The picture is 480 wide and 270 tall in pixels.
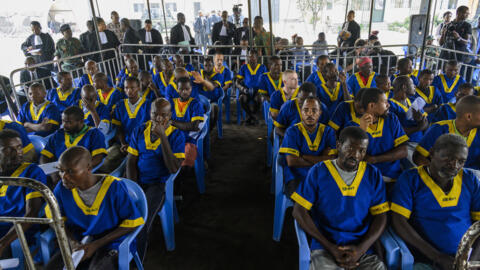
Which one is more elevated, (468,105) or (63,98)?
(468,105)

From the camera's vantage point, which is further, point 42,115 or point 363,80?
point 363,80

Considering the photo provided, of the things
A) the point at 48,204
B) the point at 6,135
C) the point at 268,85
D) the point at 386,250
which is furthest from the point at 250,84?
the point at 48,204

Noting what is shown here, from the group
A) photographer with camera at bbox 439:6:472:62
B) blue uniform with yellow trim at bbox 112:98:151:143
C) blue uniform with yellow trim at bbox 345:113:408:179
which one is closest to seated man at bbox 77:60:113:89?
blue uniform with yellow trim at bbox 112:98:151:143

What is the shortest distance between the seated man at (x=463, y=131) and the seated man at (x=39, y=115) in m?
3.69

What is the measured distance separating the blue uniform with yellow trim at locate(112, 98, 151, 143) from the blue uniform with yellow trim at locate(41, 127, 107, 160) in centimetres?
80

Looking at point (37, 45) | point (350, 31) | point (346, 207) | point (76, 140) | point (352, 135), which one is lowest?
point (346, 207)

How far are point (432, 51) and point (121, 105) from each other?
7386mm

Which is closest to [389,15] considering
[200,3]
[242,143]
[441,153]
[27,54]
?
[200,3]

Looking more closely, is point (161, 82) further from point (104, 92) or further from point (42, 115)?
point (42, 115)

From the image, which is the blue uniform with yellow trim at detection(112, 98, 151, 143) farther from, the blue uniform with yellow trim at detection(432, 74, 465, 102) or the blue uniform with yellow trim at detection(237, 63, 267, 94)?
the blue uniform with yellow trim at detection(432, 74, 465, 102)

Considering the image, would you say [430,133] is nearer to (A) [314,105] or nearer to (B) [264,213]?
(A) [314,105]

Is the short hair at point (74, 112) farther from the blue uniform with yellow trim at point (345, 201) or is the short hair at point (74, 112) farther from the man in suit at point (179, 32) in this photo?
the man in suit at point (179, 32)

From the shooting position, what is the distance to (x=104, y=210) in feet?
6.40

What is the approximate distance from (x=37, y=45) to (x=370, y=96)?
273 inches
